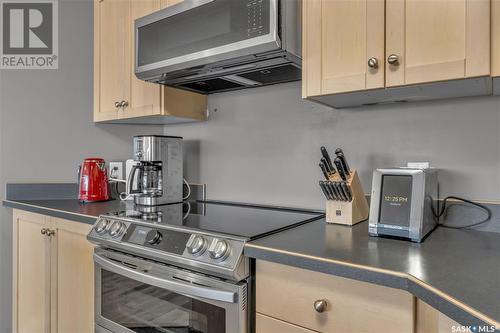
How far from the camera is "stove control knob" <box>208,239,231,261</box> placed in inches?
41.1

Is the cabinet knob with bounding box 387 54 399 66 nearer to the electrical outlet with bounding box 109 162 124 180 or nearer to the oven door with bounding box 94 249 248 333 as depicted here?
the oven door with bounding box 94 249 248 333

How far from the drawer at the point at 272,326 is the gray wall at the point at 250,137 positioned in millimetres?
726

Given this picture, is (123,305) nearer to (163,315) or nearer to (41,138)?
(163,315)

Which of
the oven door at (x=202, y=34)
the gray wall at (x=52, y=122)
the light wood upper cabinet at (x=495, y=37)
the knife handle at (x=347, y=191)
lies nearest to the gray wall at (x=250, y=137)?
the gray wall at (x=52, y=122)

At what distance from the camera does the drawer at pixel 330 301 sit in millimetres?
795

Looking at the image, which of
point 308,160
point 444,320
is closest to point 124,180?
point 308,160

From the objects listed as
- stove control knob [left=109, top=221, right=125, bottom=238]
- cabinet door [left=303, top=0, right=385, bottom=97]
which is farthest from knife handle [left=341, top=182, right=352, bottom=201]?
stove control knob [left=109, top=221, right=125, bottom=238]

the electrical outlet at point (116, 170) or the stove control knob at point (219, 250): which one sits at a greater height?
the electrical outlet at point (116, 170)

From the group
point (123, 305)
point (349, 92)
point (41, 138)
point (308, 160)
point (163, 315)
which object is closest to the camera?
point (349, 92)

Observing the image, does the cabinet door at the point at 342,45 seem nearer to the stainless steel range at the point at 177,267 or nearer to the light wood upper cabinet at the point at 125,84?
the stainless steel range at the point at 177,267

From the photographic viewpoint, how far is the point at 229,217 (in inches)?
57.3

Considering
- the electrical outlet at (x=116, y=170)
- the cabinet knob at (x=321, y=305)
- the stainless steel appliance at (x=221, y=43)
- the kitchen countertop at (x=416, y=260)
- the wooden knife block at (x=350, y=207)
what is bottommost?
the cabinet knob at (x=321, y=305)

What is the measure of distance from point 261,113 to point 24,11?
65.0 inches

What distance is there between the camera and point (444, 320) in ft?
2.30
